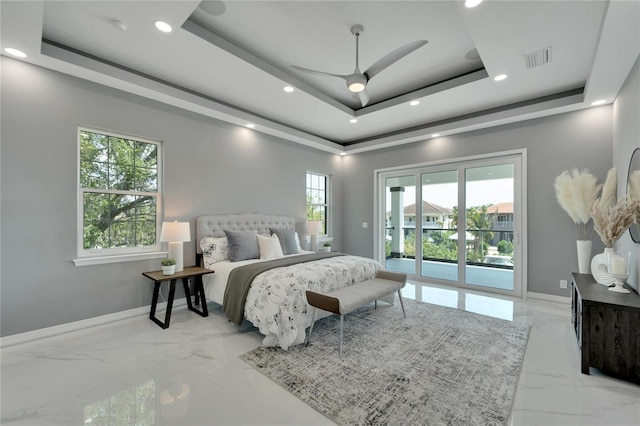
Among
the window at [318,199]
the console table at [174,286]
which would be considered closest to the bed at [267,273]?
the console table at [174,286]

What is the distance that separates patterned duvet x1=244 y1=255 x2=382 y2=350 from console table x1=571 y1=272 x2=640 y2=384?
7.31 ft

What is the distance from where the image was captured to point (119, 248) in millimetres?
3443

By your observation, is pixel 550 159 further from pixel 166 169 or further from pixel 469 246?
pixel 166 169

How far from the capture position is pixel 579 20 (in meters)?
2.38

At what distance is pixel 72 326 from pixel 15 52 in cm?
273

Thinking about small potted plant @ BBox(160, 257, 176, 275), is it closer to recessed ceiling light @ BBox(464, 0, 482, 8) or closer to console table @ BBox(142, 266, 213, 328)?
console table @ BBox(142, 266, 213, 328)

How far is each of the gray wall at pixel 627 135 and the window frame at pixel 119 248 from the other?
201 inches

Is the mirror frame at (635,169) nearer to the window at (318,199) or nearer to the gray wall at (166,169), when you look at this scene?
the gray wall at (166,169)

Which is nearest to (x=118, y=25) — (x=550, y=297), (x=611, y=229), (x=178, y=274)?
(x=178, y=274)

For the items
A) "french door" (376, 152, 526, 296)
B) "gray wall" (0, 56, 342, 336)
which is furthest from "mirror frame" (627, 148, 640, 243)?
"gray wall" (0, 56, 342, 336)

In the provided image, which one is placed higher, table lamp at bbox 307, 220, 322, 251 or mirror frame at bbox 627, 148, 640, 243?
mirror frame at bbox 627, 148, 640, 243

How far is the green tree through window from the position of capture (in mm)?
3221

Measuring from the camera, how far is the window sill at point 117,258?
3076mm

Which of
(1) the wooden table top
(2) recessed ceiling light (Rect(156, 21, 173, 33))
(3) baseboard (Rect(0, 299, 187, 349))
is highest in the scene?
(2) recessed ceiling light (Rect(156, 21, 173, 33))
